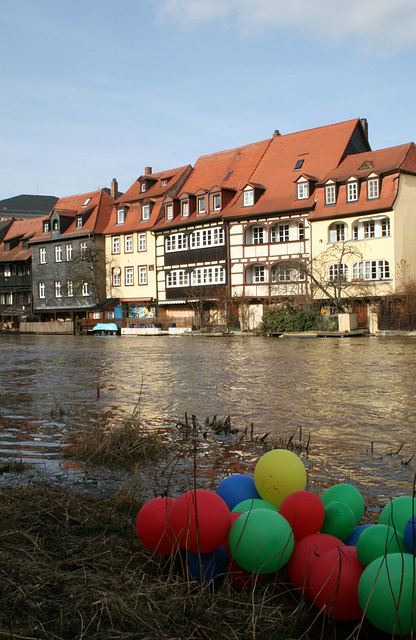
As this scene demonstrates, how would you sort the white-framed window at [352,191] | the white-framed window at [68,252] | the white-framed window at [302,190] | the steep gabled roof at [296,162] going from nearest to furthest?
1. the white-framed window at [352,191]
2. the white-framed window at [302,190]
3. the steep gabled roof at [296,162]
4. the white-framed window at [68,252]

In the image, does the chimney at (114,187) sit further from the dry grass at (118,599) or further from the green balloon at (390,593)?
the green balloon at (390,593)

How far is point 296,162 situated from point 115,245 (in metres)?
19.3

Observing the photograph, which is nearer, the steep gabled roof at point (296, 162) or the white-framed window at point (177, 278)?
the steep gabled roof at point (296, 162)

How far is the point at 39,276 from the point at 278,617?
63120 mm

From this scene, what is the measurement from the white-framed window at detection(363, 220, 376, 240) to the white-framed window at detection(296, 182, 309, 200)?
4.86 metres

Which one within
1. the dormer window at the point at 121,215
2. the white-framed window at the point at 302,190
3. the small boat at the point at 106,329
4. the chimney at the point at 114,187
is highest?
the chimney at the point at 114,187

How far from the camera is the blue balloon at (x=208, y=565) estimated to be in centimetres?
308

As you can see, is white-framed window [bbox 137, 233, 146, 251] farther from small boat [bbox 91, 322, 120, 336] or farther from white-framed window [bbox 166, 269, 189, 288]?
small boat [bbox 91, 322, 120, 336]

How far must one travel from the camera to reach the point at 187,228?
161 ft

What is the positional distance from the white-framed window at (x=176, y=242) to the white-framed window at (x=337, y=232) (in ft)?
43.5

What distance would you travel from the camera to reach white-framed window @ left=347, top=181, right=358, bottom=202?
38.8 meters

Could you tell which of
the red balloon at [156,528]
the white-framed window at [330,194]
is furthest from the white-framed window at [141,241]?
the red balloon at [156,528]

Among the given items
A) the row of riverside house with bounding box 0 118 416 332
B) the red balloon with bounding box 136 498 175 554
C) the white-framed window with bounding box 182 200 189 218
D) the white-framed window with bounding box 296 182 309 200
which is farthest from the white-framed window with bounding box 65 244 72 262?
the red balloon with bounding box 136 498 175 554

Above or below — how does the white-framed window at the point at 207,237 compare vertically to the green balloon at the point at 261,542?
above
